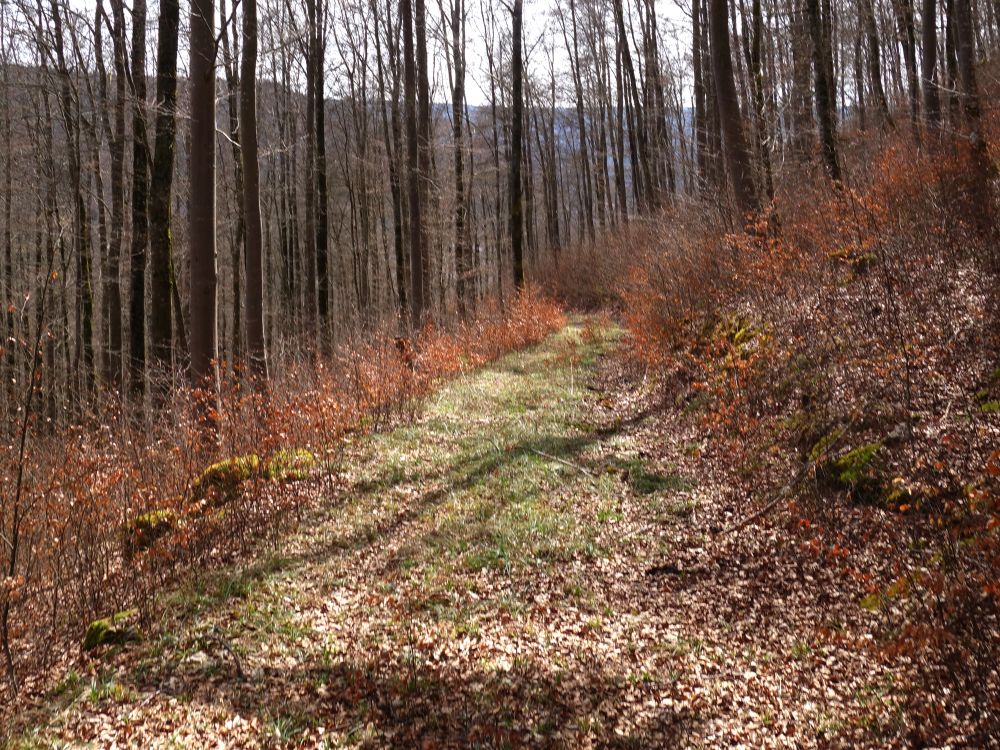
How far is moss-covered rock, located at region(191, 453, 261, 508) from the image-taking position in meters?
6.68

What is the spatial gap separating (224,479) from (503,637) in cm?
360

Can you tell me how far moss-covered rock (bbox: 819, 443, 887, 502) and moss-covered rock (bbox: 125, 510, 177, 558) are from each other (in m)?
5.57

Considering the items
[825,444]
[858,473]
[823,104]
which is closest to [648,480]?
[825,444]

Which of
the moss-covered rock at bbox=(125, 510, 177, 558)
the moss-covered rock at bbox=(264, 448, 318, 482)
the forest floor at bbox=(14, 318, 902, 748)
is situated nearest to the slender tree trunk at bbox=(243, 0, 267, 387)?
the moss-covered rock at bbox=(264, 448, 318, 482)

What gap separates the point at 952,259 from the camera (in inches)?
305

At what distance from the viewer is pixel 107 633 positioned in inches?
180

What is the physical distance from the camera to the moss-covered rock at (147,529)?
5658mm

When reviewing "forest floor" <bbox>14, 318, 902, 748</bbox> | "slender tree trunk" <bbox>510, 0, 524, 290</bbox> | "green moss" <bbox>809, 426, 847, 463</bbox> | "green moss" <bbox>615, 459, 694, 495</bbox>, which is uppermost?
"slender tree trunk" <bbox>510, 0, 524, 290</bbox>

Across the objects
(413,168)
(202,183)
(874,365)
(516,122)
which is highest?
(516,122)

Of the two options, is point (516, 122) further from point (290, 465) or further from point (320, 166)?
point (290, 465)

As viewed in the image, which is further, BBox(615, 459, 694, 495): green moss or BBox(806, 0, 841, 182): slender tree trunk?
BBox(806, 0, 841, 182): slender tree trunk

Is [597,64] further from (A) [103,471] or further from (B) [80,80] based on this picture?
(A) [103,471]

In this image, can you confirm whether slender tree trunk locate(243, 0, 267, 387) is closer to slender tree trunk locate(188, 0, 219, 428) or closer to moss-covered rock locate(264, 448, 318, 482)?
slender tree trunk locate(188, 0, 219, 428)

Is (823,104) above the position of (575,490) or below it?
above
